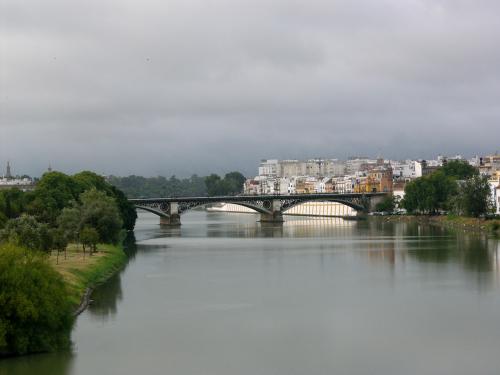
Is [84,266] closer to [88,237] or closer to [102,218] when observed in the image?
[88,237]

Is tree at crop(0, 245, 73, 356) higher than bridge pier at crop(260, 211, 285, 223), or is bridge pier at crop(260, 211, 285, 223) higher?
bridge pier at crop(260, 211, 285, 223)

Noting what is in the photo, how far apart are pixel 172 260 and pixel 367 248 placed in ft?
33.0

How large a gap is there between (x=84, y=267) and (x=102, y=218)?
9.98m

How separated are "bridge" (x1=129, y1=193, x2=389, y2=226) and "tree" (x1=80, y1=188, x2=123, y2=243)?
1092 inches

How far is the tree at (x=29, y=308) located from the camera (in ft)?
62.2

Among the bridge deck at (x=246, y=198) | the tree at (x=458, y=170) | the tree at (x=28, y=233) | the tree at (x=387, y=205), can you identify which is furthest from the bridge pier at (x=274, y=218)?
the tree at (x=28, y=233)

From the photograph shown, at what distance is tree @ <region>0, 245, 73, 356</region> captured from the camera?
1895 cm

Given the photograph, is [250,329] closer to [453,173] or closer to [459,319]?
[459,319]

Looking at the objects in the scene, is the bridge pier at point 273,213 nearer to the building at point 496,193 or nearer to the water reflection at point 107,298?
the building at point 496,193

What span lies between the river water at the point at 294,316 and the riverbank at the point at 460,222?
1107 cm

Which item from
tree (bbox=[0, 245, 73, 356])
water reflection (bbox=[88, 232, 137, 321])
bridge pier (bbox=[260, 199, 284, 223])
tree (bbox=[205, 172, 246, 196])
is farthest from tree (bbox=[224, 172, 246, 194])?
tree (bbox=[0, 245, 73, 356])

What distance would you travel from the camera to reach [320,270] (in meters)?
35.8

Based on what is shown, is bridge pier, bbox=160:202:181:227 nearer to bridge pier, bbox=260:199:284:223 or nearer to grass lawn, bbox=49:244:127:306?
bridge pier, bbox=260:199:284:223

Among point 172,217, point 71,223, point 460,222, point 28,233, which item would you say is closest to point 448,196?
point 460,222
